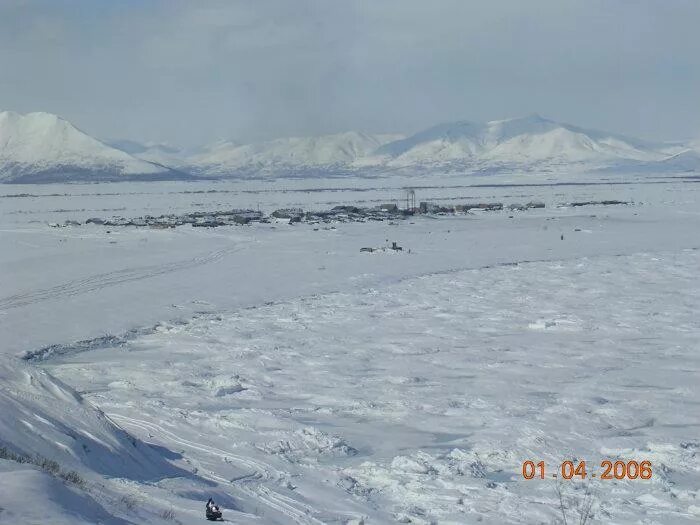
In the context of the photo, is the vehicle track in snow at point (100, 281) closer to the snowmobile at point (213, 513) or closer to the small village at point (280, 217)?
the snowmobile at point (213, 513)

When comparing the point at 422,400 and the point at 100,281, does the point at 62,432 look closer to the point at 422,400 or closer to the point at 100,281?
the point at 422,400

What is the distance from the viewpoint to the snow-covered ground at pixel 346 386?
27.6ft

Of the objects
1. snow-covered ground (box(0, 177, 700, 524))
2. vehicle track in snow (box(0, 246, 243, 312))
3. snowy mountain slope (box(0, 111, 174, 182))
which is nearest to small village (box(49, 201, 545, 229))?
vehicle track in snow (box(0, 246, 243, 312))

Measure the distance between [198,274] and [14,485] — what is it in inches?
815

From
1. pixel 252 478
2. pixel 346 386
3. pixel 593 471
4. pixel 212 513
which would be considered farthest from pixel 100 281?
pixel 212 513

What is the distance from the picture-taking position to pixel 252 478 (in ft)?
30.5

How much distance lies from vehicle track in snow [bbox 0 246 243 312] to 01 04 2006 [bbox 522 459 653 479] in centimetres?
1431

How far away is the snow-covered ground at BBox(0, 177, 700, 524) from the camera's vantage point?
8422mm

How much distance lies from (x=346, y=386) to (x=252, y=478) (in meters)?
4.14

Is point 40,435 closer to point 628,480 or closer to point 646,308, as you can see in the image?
point 628,480

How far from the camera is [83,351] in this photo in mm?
15820

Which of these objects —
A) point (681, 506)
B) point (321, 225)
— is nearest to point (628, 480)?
point (681, 506)

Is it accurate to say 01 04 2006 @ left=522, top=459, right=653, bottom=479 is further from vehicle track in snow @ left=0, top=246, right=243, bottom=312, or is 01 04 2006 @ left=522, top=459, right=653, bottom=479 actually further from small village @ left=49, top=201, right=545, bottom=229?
small village @ left=49, top=201, right=545, bottom=229

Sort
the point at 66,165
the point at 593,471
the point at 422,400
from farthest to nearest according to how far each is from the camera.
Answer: the point at 66,165
the point at 422,400
the point at 593,471
